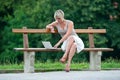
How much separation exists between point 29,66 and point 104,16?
718 inches

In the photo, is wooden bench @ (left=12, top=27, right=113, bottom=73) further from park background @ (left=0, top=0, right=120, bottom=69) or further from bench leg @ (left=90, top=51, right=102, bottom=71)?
park background @ (left=0, top=0, right=120, bottom=69)

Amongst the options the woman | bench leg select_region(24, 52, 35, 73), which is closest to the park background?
bench leg select_region(24, 52, 35, 73)

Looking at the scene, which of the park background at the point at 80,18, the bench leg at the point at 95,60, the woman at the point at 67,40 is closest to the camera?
the woman at the point at 67,40

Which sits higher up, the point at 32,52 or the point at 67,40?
the point at 67,40

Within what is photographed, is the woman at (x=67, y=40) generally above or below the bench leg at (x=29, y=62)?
above

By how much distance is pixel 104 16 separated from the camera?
3089 cm

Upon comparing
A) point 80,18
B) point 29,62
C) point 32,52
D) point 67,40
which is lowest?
point 29,62

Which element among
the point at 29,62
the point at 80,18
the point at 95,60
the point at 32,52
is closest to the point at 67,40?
the point at 32,52

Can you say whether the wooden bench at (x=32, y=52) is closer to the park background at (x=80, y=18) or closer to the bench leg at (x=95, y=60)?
the bench leg at (x=95, y=60)

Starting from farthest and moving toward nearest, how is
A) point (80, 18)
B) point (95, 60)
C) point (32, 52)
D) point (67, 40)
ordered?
1. point (80, 18)
2. point (95, 60)
3. point (32, 52)
4. point (67, 40)

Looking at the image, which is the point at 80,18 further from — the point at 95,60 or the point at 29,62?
the point at 29,62

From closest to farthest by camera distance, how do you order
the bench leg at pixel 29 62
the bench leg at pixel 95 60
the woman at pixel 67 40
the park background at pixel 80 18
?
the woman at pixel 67 40
the bench leg at pixel 29 62
the bench leg at pixel 95 60
the park background at pixel 80 18

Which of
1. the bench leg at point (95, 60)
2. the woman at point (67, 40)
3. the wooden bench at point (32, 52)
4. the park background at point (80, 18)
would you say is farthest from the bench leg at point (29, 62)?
the park background at point (80, 18)

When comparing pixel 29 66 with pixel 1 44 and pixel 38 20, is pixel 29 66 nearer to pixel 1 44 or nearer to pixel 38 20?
pixel 38 20
